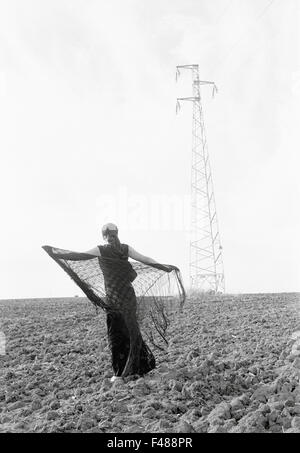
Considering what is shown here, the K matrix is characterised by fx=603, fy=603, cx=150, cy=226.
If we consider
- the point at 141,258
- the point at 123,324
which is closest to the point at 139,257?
the point at 141,258

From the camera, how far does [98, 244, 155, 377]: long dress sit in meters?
6.60

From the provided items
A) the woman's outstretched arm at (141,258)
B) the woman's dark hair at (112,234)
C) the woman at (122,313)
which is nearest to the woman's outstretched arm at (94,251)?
the woman at (122,313)

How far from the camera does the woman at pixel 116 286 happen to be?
657 cm

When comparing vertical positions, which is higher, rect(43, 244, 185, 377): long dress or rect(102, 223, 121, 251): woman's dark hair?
rect(102, 223, 121, 251): woman's dark hair

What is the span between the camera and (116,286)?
21.9ft

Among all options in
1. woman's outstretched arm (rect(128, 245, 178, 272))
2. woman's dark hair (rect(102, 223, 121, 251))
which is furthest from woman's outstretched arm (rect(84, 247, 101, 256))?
woman's outstretched arm (rect(128, 245, 178, 272))

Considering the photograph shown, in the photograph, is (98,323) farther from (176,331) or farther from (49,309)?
(49,309)

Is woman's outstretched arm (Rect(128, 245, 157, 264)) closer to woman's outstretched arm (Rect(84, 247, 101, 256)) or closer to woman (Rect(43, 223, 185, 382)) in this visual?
woman (Rect(43, 223, 185, 382))

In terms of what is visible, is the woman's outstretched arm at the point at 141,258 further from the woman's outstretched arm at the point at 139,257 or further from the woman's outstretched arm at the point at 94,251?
the woman's outstretched arm at the point at 94,251

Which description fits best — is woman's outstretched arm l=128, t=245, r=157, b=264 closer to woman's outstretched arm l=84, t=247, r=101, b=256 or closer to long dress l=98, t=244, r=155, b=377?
long dress l=98, t=244, r=155, b=377

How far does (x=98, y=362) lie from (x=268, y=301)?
24.4 ft

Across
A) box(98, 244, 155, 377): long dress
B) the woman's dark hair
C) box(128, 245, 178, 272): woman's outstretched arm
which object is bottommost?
box(98, 244, 155, 377): long dress
